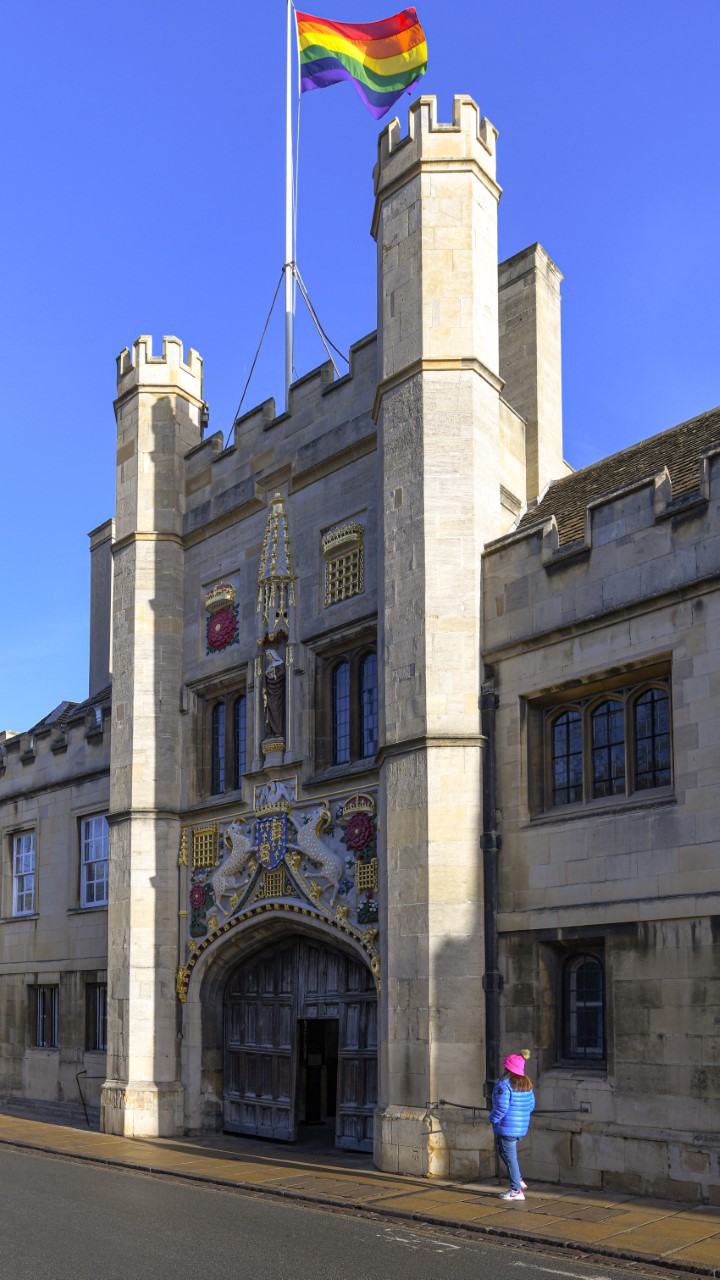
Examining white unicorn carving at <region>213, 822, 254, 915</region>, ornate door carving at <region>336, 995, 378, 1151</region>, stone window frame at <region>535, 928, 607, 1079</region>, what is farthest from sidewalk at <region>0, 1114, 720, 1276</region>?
white unicorn carving at <region>213, 822, 254, 915</region>

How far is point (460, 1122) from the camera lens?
48.7 ft

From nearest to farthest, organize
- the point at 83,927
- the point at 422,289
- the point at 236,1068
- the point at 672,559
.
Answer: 1. the point at 672,559
2. the point at 422,289
3. the point at 236,1068
4. the point at 83,927

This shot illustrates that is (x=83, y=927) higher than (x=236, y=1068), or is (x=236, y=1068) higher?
(x=83, y=927)

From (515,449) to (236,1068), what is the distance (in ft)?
32.5

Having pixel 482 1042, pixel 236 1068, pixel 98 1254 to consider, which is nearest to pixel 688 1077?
pixel 482 1042

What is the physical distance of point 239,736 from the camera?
67.5 feet

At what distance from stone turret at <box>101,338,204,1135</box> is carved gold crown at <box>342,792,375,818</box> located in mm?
4175

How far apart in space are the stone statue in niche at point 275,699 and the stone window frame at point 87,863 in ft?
19.3

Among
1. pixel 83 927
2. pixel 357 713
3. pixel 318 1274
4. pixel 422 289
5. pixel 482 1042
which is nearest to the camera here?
pixel 318 1274

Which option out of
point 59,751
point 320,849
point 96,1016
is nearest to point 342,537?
point 320,849

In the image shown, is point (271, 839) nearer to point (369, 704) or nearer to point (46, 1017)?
point (369, 704)

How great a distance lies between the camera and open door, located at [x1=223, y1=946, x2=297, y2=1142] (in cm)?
1906

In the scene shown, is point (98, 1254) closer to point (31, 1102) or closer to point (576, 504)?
point (576, 504)

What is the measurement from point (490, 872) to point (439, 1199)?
3.67m
